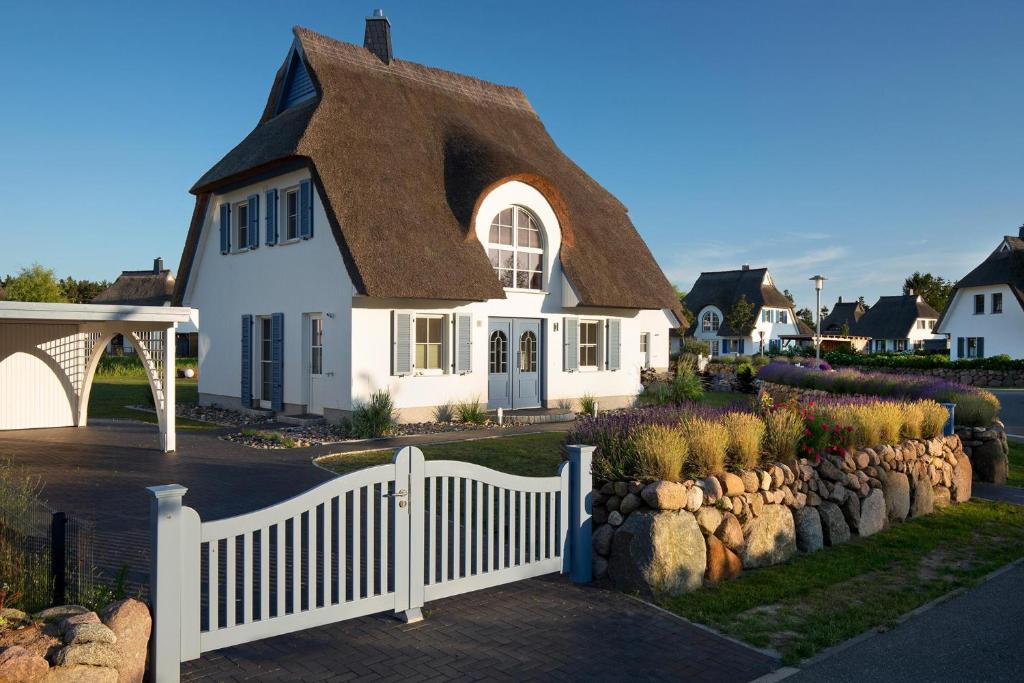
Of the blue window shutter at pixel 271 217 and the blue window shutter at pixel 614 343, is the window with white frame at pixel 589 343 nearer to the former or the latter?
the blue window shutter at pixel 614 343

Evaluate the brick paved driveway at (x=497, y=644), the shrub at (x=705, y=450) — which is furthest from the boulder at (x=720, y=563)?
the brick paved driveway at (x=497, y=644)

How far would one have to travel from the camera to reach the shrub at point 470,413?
17047 mm

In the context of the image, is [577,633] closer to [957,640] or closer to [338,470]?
[957,640]

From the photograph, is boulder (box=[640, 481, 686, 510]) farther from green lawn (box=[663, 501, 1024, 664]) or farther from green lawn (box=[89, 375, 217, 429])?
green lawn (box=[89, 375, 217, 429])

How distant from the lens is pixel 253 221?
62.3 feet

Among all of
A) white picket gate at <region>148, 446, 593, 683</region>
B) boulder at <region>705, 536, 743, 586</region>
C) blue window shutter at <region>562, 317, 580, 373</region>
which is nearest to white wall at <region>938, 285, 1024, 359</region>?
blue window shutter at <region>562, 317, 580, 373</region>

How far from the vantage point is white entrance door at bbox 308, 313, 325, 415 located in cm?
1686

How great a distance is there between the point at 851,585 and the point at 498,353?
41.4ft

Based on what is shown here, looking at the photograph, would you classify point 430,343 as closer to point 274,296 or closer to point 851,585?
point 274,296

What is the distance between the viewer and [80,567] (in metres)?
4.98

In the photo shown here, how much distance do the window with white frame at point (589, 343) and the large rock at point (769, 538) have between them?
1329 cm

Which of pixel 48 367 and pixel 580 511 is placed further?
pixel 48 367

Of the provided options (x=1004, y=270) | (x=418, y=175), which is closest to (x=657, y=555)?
(x=418, y=175)

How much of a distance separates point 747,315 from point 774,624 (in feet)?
184
